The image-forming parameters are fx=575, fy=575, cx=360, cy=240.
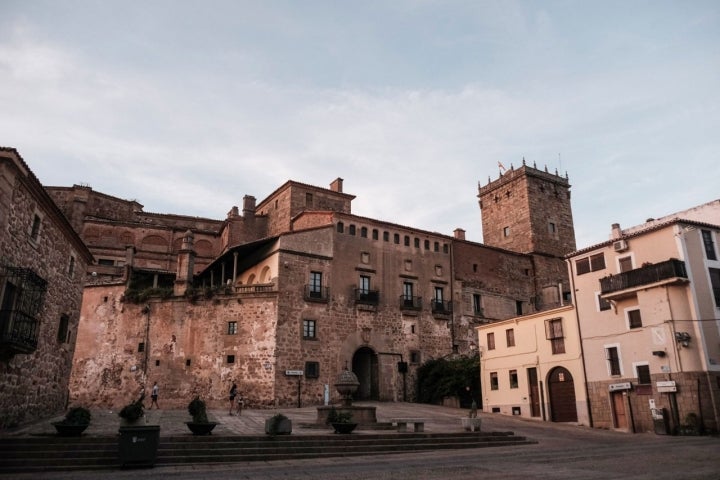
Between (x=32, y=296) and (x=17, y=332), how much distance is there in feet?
4.97

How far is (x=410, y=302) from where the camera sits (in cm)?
3778

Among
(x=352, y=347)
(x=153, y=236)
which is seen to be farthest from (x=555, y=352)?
(x=153, y=236)

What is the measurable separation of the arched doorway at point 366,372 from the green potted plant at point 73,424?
22.1 metres

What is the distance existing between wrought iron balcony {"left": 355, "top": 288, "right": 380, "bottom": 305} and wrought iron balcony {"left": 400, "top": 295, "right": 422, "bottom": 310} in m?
1.86

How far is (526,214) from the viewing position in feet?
159

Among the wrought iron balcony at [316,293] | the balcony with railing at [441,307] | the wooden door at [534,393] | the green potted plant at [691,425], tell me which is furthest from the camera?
the balcony with railing at [441,307]

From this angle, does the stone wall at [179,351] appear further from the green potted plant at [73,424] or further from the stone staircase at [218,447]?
the green potted plant at [73,424]

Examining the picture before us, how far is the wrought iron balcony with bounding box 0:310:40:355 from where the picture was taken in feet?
49.7

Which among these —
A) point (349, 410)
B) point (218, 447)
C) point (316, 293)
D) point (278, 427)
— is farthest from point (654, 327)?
point (316, 293)

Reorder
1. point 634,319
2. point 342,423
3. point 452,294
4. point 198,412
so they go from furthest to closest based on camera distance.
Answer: point 452,294
point 634,319
point 342,423
point 198,412

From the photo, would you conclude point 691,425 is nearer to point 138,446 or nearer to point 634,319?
point 634,319

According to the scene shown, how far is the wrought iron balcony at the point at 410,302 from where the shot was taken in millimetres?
37406

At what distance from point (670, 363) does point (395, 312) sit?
17.4 m

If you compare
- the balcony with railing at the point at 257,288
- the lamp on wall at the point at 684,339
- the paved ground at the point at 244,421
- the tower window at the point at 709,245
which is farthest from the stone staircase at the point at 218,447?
the balcony with railing at the point at 257,288
